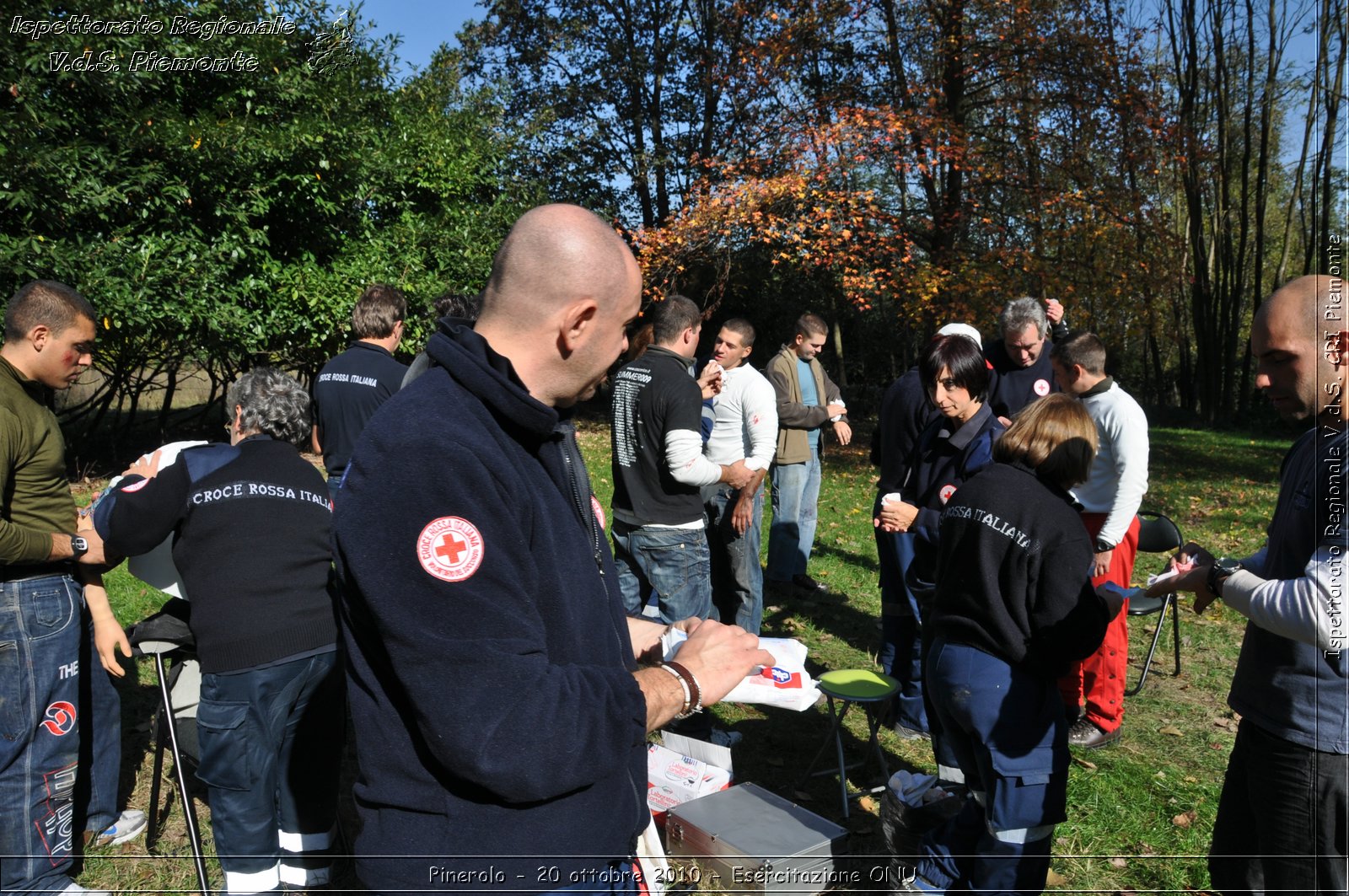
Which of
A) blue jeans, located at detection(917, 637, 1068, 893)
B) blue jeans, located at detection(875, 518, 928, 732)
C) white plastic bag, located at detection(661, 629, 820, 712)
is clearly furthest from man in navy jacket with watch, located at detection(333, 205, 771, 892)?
blue jeans, located at detection(875, 518, 928, 732)

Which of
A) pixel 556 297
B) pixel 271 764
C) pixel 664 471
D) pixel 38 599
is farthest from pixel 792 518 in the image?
pixel 556 297

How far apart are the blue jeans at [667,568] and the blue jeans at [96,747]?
2379 millimetres

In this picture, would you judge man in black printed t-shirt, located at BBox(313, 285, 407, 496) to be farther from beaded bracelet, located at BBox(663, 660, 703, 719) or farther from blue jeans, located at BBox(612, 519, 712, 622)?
beaded bracelet, located at BBox(663, 660, 703, 719)

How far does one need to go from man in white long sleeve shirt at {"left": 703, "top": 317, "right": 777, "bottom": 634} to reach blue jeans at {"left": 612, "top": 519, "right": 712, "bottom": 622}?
3.37 ft

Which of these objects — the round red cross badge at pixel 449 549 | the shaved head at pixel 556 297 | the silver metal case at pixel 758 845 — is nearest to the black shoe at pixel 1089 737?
the silver metal case at pixel 758 845

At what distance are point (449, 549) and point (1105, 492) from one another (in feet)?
14.3

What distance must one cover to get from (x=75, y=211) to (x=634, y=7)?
16397 millimetres

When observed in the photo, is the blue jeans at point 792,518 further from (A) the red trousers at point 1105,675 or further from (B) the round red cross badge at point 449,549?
(B) the round red cross badge at point 449,549

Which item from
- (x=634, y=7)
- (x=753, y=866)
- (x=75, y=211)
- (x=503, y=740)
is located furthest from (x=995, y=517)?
(x=634, y=7)

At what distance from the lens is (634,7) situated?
21.5m

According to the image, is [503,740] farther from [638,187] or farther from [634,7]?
[634,7]

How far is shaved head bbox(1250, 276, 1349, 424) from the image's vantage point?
224 centimetres

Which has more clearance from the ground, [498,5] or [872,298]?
[498,5]

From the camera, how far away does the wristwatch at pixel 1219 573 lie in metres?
2.47
